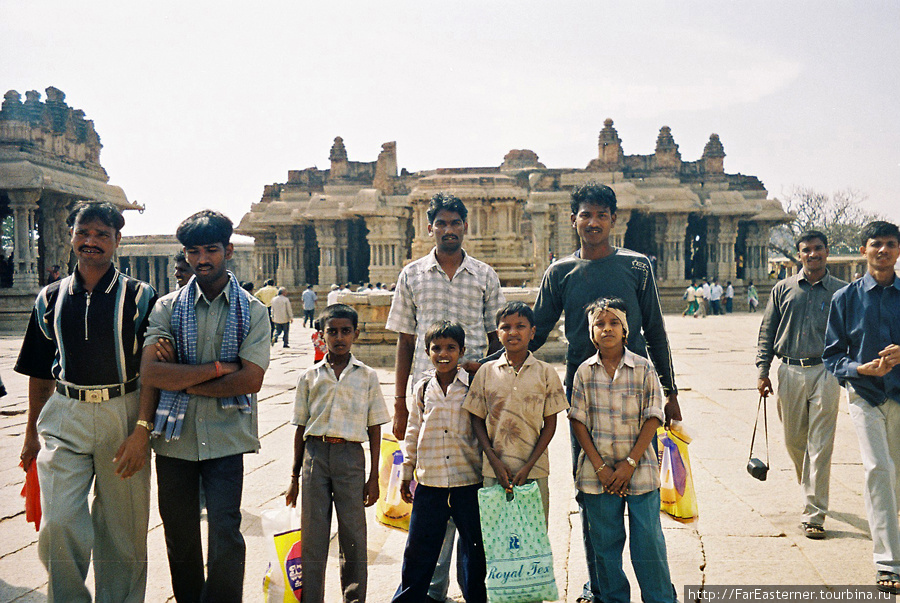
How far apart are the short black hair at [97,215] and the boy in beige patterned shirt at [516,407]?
156cm

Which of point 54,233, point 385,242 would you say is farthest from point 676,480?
point 54,233

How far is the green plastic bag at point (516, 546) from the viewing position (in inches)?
94.5

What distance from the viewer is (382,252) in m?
21.3

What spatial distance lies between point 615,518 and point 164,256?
40062mm

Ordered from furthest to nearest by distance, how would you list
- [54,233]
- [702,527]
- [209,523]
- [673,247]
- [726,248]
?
1. [726,248]
2. [673,247]
3. [54,233]
4. [702,527]
5. [209,523]

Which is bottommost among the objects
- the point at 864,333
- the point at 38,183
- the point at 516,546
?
the point at 516,546

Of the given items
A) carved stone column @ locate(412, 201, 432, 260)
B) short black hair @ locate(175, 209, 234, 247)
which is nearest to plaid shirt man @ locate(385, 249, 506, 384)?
short black hair @ locate(175, 209, 234, 247)

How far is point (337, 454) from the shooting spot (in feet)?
8.61

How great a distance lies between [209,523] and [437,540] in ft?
2.72

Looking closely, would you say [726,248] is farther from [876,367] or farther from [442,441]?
[442,441]

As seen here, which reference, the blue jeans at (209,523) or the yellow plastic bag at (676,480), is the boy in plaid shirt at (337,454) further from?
the yellow plastic bag at (676,480)

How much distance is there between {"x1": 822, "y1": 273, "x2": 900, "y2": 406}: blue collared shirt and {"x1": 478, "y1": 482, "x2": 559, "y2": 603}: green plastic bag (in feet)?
5.44

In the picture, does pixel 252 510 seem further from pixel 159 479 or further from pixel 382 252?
pixel 382 252

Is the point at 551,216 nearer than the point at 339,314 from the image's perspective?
No
